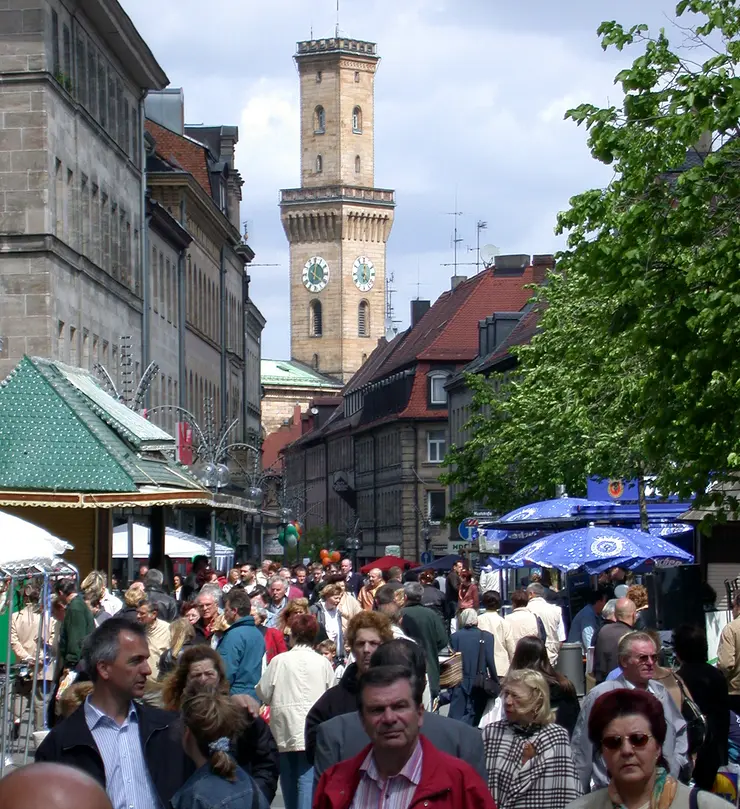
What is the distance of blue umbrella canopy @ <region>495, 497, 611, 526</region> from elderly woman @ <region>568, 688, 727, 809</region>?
81.6ft

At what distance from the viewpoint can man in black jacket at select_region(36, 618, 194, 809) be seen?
701cm

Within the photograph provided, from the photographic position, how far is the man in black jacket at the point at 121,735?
7012 millimetres

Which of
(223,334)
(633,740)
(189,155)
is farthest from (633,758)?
(223,334)

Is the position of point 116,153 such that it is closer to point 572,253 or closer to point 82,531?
point 82,531

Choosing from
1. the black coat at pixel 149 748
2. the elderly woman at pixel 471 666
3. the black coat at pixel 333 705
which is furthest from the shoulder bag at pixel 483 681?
the black coat at pixel 149 748

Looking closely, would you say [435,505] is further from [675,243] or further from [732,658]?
[732,658]

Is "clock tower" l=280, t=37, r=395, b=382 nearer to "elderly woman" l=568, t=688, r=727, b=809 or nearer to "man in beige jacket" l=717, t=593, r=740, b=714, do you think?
"man in beige jacket" l=717, t=593, r=740, b=714

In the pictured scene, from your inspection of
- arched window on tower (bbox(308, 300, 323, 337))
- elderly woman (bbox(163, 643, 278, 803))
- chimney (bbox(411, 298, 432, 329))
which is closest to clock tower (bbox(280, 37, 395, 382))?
arched window on tower (bbox(308, 300, 323, 337))

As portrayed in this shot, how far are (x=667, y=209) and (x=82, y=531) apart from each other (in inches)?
453

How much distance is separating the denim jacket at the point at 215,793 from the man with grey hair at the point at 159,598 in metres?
9.43

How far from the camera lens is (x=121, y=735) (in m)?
7.16

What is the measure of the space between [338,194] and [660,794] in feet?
573

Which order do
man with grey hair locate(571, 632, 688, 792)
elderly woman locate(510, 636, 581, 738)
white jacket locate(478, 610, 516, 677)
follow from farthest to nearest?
white jacket locate(478, 610, 516, 677) → elderly woman locate(510, 636, 581, 738) → man with grey hair locate(571, 632, 688, 792)

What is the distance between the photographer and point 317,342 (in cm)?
18738
